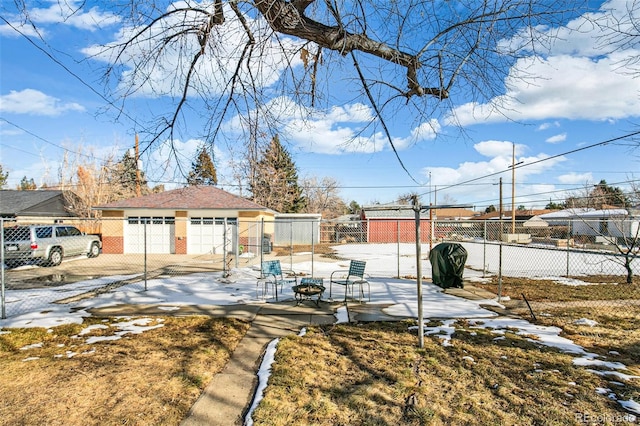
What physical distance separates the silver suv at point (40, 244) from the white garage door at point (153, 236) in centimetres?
406

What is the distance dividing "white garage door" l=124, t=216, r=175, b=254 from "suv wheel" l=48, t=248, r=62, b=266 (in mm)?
5463

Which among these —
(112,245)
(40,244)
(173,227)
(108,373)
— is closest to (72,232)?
(40,244)

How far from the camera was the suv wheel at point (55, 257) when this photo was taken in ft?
43.7

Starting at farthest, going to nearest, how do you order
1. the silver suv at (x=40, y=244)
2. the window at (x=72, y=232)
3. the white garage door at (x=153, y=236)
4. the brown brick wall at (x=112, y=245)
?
the white garage door at (x=153, y=236), the brown brick wall at (x=112, y=245), the window at (x=72, y=232), the silver suv at (x=40, y=244)

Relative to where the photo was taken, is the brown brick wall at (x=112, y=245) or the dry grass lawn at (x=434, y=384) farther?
the brown brick wall at (x=112, y=245)

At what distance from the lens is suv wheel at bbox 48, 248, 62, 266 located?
13.3m

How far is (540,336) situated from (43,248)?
54.3 feet

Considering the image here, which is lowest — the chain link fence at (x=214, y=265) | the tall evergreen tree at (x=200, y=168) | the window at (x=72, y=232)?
the chain link fence at (x=214, y=265)

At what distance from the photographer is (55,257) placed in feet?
44.5

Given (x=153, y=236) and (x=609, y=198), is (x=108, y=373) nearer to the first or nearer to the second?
(x=153, y=236)

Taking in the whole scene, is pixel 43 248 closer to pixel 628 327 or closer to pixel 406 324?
pixel 406 324

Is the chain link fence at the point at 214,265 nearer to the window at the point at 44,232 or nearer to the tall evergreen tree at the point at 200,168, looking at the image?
the window at the point at 44,232

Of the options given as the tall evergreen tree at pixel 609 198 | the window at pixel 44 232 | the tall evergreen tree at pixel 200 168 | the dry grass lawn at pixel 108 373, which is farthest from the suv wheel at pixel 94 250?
the tall evergreen tree at pixel 609 198

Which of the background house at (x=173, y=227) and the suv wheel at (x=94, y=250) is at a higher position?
the background house at (x=173, y=227)
